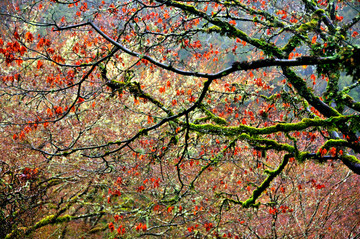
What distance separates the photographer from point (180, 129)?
488cm

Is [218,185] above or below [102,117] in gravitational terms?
below

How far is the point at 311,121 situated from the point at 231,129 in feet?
4.03

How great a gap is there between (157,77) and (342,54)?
45.4ft

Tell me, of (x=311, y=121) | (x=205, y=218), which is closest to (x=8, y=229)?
(x=205, y=218)

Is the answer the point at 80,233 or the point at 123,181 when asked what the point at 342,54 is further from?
the point at 80,233

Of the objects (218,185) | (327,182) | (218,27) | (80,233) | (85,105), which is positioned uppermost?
(85,105)

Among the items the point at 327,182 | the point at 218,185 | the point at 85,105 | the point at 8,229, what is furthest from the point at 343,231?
the point at 85,105

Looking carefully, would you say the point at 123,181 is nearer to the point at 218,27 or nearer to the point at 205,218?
the point at 205,218

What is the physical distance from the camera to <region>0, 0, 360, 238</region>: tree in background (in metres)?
3.78

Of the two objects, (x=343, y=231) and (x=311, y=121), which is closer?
(x=311, y=121)

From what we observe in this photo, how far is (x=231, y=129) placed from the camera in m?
4.29

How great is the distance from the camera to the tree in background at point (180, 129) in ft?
12.4

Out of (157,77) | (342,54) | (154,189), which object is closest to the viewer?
(342,54)

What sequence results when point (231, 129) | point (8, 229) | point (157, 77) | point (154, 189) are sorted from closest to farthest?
point (231, 129), point (8, 229), point (154, 189), point (157, 77)
